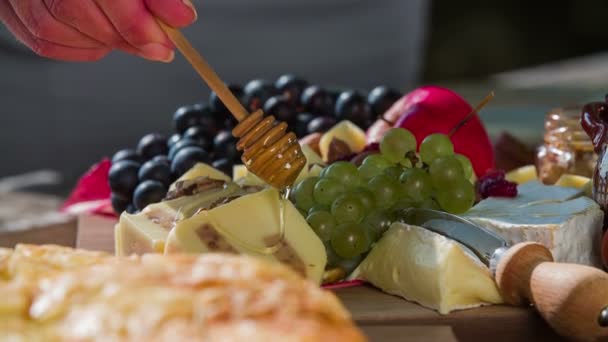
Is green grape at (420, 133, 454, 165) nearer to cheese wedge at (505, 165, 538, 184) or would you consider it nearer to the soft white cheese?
the soft white cheese

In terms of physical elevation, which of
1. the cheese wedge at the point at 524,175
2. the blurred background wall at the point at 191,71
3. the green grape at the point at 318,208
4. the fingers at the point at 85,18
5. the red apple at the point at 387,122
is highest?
the fingers at the point at 85,18

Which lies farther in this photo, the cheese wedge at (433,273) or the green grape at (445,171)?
the green grape at (445,171)

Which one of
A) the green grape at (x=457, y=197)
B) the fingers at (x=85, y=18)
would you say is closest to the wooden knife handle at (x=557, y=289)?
the green grape at (x=457, y=197)

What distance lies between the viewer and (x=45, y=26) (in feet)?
3.53

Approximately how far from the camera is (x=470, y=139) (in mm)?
1279

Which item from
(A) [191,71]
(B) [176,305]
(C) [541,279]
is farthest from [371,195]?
(A) [191,71]

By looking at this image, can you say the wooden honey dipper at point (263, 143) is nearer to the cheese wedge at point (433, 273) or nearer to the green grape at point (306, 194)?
the green grape at point (306, 194)

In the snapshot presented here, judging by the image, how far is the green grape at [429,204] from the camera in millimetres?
1031

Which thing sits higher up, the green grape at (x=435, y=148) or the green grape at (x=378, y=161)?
the green grape at (x=435, y=148)

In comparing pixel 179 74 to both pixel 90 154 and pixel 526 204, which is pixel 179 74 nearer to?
pixel 90 154

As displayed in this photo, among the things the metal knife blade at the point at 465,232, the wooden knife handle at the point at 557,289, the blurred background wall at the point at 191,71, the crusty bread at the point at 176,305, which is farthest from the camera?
the blurred background wall at the point at 191,71

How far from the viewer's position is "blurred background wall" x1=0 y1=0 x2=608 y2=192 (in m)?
3.10

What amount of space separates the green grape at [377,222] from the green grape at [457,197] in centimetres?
6

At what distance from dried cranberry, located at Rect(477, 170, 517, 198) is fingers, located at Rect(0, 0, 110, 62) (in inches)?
18.0
